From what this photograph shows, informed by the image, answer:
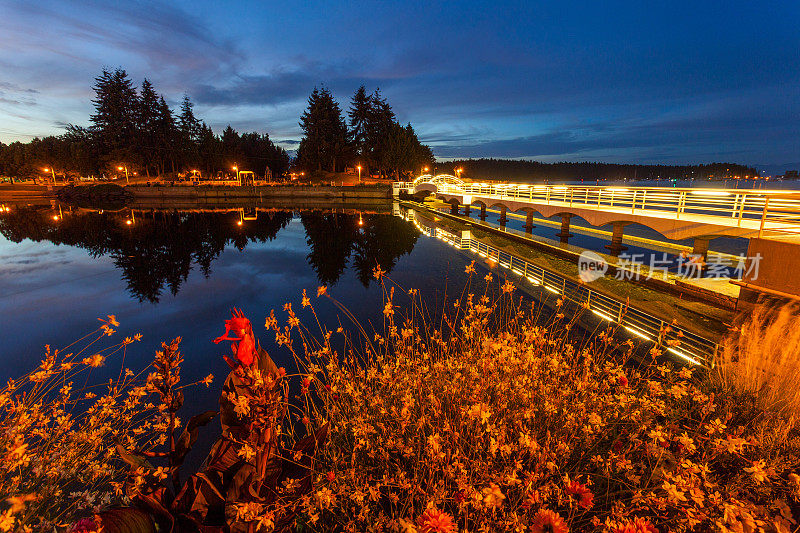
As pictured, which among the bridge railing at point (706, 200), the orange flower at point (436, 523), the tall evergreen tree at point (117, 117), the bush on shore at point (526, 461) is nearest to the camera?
the orange flower at point (436, 523)

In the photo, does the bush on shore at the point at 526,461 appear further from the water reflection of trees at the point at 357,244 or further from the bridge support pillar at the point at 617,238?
the bridge support pillar at the point at 617,238

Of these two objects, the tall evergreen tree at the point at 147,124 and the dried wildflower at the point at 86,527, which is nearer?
the dried wildflower at the point at 86,527

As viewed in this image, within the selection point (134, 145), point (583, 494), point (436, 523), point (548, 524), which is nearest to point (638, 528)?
point (583, 494)

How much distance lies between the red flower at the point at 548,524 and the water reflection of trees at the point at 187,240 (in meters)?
11.6

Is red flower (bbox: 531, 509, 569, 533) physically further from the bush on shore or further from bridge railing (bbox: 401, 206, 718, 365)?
bridge railing (bbox: 401, 206, 718, 365)

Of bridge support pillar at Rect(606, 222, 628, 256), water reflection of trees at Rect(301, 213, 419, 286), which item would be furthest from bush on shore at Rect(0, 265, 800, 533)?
bridge support pillar at Rect(606, 222, 628, 256)

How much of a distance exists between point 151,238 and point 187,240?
2596 millimetres

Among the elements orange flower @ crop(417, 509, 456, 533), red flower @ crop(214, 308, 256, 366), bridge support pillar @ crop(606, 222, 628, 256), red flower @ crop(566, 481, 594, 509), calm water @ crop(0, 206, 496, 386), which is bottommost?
calm water @ crop(0, 206, 496, 386)

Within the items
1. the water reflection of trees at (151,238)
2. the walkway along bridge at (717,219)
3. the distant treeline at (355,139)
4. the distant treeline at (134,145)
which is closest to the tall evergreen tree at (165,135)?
the distant treeline at (134,145)

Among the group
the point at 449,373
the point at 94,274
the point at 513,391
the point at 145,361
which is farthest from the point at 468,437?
the point at 94,274

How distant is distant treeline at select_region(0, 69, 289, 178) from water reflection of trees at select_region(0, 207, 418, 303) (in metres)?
40.9

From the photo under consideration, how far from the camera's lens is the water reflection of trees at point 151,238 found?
48.4 feet

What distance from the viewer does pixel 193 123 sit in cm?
8031

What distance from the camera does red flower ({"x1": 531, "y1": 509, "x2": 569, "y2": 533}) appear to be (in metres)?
1.47
